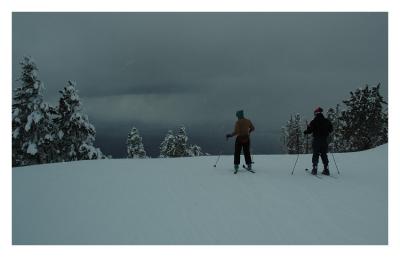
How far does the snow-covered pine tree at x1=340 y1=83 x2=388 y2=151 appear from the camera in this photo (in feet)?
139

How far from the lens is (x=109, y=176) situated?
10.9 metres

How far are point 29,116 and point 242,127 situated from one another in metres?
21.4

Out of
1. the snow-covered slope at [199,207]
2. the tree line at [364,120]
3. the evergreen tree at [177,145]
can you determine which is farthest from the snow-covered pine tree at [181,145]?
the snow-covered slope at [199,207]

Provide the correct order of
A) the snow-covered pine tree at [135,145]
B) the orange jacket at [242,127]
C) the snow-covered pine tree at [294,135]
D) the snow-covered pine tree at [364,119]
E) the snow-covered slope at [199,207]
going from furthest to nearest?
1. the snow-covered pine tree at [294,135]
2. the snow-covered pine tree at [135,145]
3. the snow-covered pine tree at [364,119]
4. the orange jacket at [242,127]
5. the snow-covered slope at [199,207]

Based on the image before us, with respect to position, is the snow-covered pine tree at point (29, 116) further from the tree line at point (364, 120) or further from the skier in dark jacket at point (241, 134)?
the tree line at point (364, 120)

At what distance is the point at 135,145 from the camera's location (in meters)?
50.9

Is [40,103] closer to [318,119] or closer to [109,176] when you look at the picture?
[109,176]

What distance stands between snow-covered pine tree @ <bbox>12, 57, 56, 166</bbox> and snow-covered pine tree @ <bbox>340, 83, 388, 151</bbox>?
1559 inches

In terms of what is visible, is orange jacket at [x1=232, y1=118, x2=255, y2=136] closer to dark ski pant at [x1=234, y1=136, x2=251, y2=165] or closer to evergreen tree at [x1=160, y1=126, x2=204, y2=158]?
dark ski pant at [x1=234, y1=136, x2=251, y2=165]

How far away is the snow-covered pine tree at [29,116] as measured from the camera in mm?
25327

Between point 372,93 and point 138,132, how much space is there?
38018 mm

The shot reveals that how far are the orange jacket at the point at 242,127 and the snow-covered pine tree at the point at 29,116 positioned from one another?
20468 millimetres

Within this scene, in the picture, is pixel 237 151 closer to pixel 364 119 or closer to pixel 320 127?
pixel 320 127

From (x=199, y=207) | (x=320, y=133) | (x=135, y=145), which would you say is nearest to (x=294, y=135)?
(x=135, y=145)
